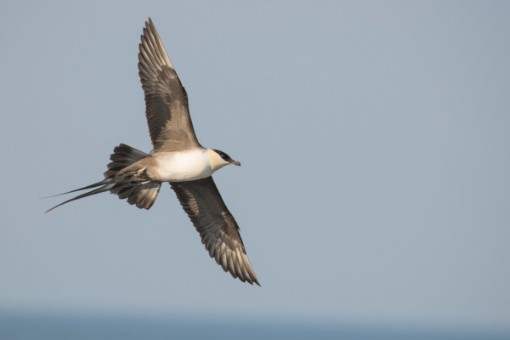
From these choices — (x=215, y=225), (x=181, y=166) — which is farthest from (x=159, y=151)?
(x=215, y=225)

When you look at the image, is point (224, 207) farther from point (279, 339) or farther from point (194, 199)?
point (279, 339)

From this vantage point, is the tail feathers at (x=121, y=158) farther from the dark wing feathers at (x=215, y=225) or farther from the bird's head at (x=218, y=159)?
the dark wing feathers at (x=215, y=225)

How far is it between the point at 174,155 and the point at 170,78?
1075 mm

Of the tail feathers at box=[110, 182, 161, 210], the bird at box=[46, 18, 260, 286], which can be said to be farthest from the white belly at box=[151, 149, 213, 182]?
the tail feathers at box=[110, 182, 161, 210]

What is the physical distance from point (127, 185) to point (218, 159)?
1315 millimetres

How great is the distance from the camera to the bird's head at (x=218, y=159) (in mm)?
15570

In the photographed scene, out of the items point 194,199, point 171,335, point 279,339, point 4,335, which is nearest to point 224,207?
point 194,199

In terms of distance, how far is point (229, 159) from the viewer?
15.7 meters

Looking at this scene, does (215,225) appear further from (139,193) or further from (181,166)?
(181,166)

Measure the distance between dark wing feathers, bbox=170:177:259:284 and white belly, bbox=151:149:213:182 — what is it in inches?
40.3

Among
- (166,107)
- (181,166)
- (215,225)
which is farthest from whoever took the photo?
(215,225)

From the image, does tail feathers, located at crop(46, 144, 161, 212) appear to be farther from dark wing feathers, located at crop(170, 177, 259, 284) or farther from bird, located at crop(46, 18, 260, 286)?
dark wing feathers, located at crop(170, 177, 259, 284)

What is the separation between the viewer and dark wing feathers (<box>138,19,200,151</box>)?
1552 centimetres

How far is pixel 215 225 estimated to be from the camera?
17125mm
